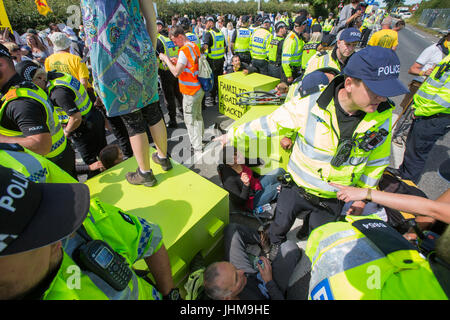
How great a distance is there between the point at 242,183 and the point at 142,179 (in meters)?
1.28

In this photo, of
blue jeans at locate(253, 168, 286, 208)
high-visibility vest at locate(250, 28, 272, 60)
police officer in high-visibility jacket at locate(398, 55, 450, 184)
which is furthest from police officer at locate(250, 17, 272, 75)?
blue jeans at locate(253, 168, 286, 208)

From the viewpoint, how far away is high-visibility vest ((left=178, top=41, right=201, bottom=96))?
343cm

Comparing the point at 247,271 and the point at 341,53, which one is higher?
the point at 341,53

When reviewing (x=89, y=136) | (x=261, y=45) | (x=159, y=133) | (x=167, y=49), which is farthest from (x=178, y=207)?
(x=261, y=45)

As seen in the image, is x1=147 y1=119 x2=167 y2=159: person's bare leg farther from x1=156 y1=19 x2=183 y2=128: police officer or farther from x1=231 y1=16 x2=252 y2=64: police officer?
x1=231 y1=16 x2=252 y2=64: police officer

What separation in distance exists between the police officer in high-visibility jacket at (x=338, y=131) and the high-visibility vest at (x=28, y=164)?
1303mm

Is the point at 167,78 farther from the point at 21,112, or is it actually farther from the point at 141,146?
the point at 141,146

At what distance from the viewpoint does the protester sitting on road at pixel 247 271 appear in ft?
5.34

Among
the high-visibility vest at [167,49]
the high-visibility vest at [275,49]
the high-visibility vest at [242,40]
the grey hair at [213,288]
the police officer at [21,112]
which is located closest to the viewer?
the grey hair at [213,288]

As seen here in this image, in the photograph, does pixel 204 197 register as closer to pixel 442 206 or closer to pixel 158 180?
pixel 158 180

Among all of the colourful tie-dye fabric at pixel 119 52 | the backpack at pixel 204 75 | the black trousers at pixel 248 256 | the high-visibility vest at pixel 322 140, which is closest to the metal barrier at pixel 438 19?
the backpack at pixel 204 75

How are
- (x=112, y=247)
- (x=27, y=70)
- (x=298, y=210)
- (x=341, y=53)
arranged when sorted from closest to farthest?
(x=112, y=247) → (x=298, y=210) → (x=27, y=70) → (x=341, y=53)

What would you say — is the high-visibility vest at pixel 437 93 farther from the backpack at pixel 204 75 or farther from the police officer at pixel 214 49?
the police officer at pixel 214 49

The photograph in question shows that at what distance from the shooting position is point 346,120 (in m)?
1.68
